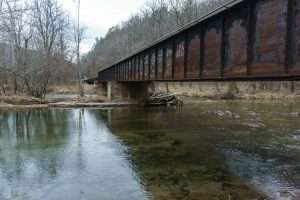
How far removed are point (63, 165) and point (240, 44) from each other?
6965 mm

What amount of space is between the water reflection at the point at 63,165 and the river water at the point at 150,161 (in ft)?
0.08

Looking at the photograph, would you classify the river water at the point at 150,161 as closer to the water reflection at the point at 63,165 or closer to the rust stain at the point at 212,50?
the water reflection at the point at 63,165

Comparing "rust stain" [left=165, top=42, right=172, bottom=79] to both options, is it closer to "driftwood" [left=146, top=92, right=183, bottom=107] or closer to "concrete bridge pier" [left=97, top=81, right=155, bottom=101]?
"driftwood" [left=146, top=92, right=183, bottom=107]

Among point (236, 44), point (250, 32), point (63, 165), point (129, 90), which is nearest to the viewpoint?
point (250, 32)

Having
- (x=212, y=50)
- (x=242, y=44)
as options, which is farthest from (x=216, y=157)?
(x=242, y=44)

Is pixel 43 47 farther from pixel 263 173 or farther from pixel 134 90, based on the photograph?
pixel 263 173

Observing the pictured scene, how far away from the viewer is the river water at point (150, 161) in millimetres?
9344

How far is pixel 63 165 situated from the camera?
12.0 m

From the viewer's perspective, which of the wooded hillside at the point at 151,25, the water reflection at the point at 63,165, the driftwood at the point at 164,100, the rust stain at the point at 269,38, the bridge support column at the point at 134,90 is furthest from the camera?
the wooded hillside at the point at 151,25

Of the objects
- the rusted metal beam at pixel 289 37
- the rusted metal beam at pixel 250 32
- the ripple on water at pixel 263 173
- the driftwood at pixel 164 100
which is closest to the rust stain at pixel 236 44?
the rusted metal beam at pixel 250 32

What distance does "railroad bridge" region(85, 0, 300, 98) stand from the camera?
8.62 meters

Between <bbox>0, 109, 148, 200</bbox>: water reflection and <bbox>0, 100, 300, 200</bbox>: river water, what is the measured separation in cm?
3

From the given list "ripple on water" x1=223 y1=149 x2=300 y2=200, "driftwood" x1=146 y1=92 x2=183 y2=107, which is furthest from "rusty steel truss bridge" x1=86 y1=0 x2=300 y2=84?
"driftwood" x1=146 y1=92 x2=183 y2=107

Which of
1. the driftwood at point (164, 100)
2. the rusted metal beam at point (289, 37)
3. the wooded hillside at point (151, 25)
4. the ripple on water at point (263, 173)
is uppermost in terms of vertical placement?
the wooded hillside at point (151, 25)
